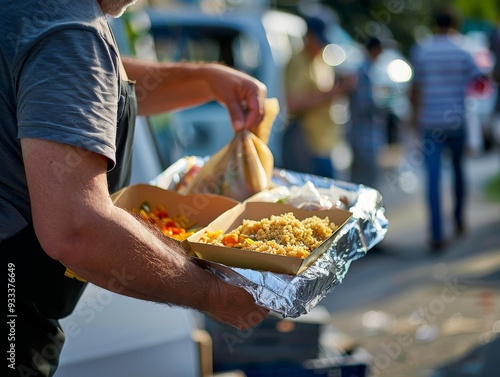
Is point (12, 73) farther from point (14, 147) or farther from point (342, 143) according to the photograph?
point (342, 143)

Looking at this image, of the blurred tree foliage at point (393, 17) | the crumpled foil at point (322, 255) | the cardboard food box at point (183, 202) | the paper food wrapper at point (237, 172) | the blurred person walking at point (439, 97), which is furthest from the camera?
the blurred tree foliage at point (393, 17)

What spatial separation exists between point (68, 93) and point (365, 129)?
5.81 meters

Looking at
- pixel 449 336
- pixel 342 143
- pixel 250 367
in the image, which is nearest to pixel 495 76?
pixel 342 143

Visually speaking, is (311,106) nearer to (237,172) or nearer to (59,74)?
(237,172)

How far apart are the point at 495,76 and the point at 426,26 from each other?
12.4m

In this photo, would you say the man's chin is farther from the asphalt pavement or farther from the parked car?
the parked car

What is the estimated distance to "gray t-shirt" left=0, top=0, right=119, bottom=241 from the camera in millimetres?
1675

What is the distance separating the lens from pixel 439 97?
23.5 feet

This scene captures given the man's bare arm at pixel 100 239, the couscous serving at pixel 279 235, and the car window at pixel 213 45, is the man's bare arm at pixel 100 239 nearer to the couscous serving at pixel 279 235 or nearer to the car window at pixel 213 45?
the couscous serving at pixel 279 235

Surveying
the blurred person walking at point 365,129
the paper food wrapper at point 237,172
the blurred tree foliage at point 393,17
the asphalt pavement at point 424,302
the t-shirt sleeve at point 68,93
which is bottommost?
the blurred tree foliage at point 393,17

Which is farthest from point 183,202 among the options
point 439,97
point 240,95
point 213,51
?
point 213,51

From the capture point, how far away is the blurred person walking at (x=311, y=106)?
6973 millimetres

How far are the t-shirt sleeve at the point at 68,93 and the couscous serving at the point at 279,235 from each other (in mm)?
436

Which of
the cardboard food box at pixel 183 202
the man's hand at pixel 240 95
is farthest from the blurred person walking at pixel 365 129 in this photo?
the cardboard food box at pixel 183 202
